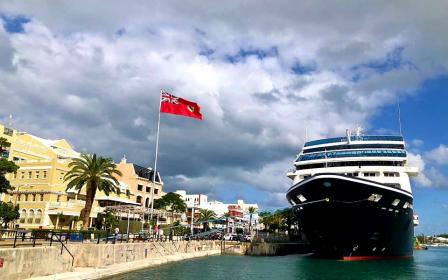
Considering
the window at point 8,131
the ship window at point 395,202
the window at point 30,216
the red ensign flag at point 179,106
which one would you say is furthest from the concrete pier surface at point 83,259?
the window at point 8,131

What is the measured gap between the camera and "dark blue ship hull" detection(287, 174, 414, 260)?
1548 inches

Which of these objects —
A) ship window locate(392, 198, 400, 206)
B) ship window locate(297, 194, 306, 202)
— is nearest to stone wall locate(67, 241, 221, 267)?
ship window locate(297, 194, 306, 202)

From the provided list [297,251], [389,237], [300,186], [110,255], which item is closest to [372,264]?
[389,237]

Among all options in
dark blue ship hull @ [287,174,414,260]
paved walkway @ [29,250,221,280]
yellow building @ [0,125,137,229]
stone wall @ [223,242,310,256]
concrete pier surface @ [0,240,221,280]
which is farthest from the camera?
stone wall @ [223,242,310,256]

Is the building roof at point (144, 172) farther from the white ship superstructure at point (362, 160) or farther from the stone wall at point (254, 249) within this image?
the white ship superstructure at point (362, 160)

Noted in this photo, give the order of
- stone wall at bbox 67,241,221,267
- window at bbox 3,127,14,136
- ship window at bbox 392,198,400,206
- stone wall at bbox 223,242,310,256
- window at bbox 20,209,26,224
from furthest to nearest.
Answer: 1. stone wall at bbox 223,242,310,256
2. window at bbox 3,127,14,136
3. window at bbox 20,209,26,224
4. ship window at bbox 392,198,400,206
5. stone wall at bbox 67,241,221,267

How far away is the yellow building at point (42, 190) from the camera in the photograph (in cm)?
5506

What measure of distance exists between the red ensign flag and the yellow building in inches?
1024

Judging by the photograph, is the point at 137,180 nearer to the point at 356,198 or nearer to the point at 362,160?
the point at 362,160

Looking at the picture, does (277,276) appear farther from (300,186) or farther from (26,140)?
(26,140)

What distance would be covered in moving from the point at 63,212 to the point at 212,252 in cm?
2131

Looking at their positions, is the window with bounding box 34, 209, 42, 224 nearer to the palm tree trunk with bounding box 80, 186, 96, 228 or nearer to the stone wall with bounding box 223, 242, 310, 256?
the palm tree trunk with bounding box 80, 186, 96, 228

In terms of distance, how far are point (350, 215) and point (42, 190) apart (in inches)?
1576

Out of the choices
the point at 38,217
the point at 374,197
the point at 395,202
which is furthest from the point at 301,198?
the point at 38,217
